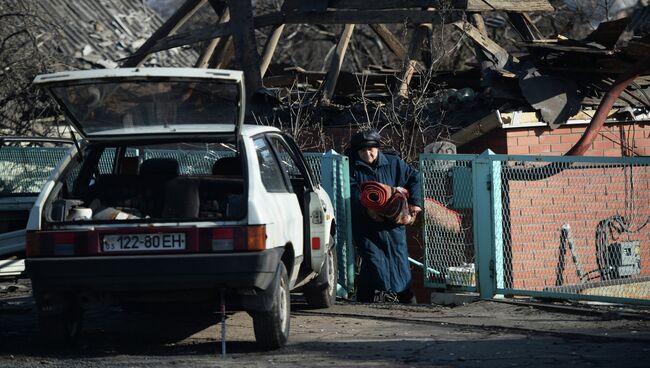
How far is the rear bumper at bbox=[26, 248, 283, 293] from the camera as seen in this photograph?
6793mm

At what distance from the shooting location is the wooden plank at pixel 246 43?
14578 millimetres

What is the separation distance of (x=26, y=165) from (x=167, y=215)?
6082 mm

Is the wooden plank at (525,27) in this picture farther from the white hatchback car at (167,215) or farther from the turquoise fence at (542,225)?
the white hatchback car at (167,215)

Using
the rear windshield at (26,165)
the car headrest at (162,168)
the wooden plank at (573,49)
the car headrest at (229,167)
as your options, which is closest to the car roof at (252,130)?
the car headrest at (229,167)

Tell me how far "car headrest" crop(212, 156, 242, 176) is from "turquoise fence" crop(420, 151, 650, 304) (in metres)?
2.24

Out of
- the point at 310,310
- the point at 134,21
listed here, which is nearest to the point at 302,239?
the point at 310,310

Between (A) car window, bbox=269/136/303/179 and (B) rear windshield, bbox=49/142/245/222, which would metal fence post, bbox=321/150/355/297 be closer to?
(A) car window, bbox=269/136/303/179

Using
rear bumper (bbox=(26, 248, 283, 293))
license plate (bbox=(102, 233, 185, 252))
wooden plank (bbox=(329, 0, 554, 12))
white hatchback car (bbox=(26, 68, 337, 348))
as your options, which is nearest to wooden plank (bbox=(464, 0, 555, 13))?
wooden plank (bbox=(329, 0, 554, 12))

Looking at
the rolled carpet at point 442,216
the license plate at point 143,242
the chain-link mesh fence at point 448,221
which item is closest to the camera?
the license plate at point 143,242

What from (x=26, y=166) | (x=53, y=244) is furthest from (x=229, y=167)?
(x=26, y=166)

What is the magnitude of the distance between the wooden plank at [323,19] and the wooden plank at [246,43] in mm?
173

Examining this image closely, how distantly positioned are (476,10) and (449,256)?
4420mm

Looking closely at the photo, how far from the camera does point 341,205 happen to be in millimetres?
10344

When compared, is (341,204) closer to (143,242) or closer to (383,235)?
(383,235)
